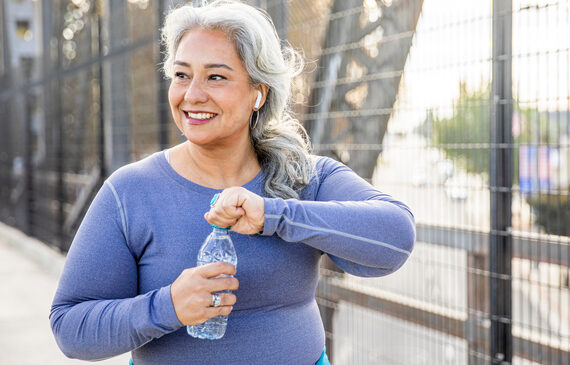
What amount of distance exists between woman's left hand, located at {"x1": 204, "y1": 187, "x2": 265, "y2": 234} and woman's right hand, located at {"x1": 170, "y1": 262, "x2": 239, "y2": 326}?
10cm

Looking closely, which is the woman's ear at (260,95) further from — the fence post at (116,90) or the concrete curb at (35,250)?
the concrete curb at (35,250)

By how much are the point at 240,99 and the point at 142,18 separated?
437 cm

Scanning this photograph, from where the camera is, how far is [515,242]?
275 cm

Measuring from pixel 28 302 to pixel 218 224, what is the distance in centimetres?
550

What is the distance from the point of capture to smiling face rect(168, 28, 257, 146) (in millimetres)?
1807

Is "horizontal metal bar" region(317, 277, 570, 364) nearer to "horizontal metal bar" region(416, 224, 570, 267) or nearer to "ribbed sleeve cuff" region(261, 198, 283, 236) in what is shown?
"horizontal metal bar" region(416, 224, 570, 267)

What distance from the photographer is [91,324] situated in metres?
1.67

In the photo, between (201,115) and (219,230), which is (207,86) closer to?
(201,115)

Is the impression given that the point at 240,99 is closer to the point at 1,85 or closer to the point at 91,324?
the point at 91,324

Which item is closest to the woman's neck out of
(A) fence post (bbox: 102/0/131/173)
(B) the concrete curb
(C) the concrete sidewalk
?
(C) the concrete sidewalk

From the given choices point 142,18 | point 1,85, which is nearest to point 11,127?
point 1,85

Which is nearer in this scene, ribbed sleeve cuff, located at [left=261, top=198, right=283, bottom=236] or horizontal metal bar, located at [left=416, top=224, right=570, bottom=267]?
ribbed sleeve cuff, located at [left=261, top=198, right=283, bottom=236]

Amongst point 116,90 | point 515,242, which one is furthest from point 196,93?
point 116,90

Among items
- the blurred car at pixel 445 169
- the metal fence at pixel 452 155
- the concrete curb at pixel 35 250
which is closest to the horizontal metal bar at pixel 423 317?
the metal fence at pixel 452 155
